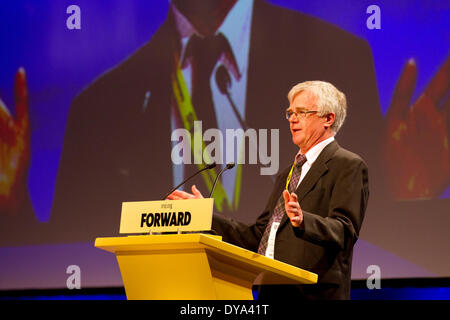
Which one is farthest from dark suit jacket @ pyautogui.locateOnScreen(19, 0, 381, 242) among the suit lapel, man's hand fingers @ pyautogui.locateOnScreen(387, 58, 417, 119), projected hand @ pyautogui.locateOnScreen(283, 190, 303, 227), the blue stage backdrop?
projected hand @ pyautogui.locateOnScreen(283, 190, 303, 227)

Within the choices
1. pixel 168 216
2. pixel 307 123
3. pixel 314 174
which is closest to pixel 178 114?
pixel 307 123

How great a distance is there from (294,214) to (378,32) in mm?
2245

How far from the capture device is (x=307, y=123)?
2.52 m

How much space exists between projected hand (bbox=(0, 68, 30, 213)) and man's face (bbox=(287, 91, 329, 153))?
8.04 ft

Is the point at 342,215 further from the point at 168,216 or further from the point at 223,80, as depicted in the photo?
the point at 223,80

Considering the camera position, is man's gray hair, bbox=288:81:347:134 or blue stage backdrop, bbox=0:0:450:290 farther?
blue stage backdrop, bbox=0:0:450:290

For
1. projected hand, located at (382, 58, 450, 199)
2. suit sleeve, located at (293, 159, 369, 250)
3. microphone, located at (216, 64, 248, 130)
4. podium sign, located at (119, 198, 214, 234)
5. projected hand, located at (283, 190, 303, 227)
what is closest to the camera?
podium sign, located at (119, 198, 214, 234)

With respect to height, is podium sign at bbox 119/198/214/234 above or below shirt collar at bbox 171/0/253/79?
below

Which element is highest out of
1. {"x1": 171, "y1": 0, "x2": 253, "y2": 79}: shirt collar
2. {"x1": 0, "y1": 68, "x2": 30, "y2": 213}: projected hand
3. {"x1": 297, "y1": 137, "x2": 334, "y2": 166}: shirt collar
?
{"x1": 171, "y1": 0, "x2": 253, "y2": 79}: shirt collar

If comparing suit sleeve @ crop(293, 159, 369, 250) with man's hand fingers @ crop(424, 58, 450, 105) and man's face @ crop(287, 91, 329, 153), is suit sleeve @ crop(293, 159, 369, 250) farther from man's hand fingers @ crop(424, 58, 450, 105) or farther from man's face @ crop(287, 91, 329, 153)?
man's hand fingers @ crop(424, 58, 450, 105)

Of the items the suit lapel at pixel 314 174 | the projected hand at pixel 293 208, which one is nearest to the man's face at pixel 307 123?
the suit lapel at pixel 314 174

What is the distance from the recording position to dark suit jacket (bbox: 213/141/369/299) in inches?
87.1

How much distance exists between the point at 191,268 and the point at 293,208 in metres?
0.39

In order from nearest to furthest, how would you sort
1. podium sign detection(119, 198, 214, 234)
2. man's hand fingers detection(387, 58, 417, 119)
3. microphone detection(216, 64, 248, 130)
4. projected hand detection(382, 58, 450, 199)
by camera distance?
podium sign detection(119, 198, 214, 234) < projected hand detection(382, 58, 450, 199) < man's hand fingers detection(387, 58, 417, 119) < microphone detection(216, 64, 248, 130)
